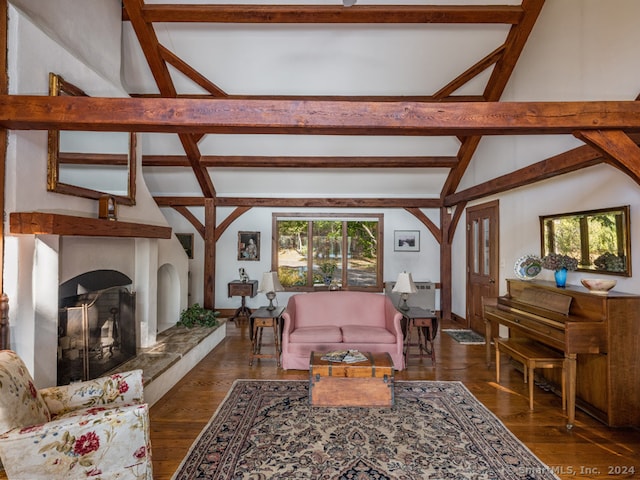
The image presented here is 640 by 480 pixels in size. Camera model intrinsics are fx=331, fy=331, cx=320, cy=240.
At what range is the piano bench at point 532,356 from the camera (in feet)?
9.76

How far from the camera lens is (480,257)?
5.71 meters

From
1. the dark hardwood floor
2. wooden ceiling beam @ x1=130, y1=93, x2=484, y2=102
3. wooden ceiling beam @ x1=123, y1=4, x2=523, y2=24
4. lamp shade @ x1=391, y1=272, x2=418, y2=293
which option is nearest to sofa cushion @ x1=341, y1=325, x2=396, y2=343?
the dark hardwood floor

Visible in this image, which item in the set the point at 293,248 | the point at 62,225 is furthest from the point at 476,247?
the point at 62,225

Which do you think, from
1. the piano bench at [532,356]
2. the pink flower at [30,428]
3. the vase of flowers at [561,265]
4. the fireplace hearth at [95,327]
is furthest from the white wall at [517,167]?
the pink flower at [30,428]

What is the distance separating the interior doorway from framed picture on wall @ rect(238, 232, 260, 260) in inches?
169

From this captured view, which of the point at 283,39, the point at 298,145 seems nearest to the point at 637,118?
the point at 283,39

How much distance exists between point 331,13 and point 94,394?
4.14 meters

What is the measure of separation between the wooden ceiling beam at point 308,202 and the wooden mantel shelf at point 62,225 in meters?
3.49

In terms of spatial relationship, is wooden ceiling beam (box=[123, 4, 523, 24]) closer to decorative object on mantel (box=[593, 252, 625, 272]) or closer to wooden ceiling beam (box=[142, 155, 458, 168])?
wooden ceiling beam (box=[142, 155, 458, 168])

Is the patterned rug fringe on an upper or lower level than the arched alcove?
lower

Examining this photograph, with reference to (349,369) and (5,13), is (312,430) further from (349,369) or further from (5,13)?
(5,13)

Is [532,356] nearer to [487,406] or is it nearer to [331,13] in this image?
[487,406]

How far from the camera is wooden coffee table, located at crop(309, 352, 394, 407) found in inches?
120

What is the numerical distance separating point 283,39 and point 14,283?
3.77m
